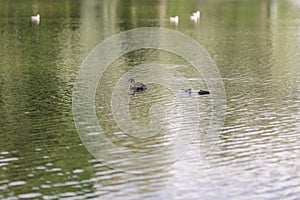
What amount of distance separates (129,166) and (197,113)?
7.52 m

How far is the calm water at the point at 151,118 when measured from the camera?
17719 millimetres

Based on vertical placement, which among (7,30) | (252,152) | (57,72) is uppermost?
(7,30)

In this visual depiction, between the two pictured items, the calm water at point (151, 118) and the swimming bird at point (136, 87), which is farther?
the swimming bird at point (136, 87)

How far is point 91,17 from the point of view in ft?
211

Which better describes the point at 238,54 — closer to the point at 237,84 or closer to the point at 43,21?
the point at 237,84

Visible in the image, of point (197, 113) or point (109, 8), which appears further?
point (109, 8)

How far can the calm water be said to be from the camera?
17.7 m

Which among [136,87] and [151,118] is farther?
[136,87]

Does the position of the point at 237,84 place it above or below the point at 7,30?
below

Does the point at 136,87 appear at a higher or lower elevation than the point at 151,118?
higher

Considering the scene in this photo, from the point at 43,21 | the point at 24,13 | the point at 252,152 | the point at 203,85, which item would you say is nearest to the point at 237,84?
the point at 203,85

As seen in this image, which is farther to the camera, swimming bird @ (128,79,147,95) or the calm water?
swimming bird @ (128,79,147,95)

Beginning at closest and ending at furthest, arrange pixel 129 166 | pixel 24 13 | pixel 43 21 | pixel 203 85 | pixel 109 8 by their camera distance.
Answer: pixel 129 166 → pixel 203 85 → pixel 43 21 → pixel 24 13 → pixel 109 8

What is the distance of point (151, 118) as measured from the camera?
2539 centimetres
